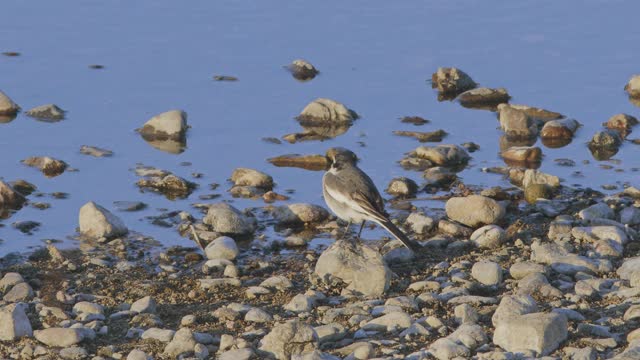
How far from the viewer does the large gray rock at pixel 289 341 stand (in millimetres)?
8359

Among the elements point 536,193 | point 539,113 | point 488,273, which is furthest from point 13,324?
point 539,113

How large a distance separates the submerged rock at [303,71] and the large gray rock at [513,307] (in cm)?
933

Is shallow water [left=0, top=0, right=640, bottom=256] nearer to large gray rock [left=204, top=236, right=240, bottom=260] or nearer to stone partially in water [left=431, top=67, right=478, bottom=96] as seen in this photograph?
stone partially in water [left=431, top=67, right=478, bottom=96]

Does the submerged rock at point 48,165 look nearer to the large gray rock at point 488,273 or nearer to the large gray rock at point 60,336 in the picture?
the large gray rock at point 60,336

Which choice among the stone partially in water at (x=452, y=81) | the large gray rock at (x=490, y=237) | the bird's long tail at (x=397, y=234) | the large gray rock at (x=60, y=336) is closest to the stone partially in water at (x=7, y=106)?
the stone partially in water at (x=452, y=81)

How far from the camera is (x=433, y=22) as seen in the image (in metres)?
20.4

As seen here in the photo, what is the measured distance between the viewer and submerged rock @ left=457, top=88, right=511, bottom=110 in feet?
56.0

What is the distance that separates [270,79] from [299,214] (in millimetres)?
5459

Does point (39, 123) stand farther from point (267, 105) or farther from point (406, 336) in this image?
point (406, 336)

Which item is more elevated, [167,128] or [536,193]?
[536,193]

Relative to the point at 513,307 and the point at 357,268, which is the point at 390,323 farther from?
the point at 357,268

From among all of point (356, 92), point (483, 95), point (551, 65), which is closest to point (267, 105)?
point (356, 92)

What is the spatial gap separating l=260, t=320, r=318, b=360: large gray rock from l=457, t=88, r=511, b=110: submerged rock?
29.9 ft

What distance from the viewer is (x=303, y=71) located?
707 inches
